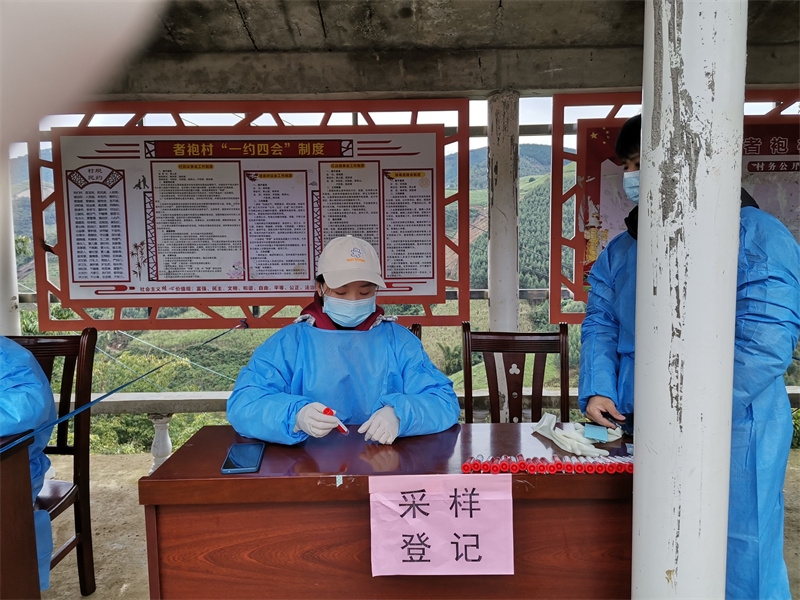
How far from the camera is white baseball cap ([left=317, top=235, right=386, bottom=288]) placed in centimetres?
164

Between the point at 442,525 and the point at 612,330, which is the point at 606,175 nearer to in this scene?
the point at 612,330

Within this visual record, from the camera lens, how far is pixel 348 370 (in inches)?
67.0

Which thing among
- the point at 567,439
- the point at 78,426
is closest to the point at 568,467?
the point at 567,439

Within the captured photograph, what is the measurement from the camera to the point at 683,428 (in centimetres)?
97

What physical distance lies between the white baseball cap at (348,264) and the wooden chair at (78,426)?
3.76 ft

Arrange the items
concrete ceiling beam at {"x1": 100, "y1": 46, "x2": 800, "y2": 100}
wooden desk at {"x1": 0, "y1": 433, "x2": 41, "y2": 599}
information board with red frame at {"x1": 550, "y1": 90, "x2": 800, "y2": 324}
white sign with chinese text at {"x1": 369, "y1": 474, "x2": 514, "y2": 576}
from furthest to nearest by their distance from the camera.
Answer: information board with red frame at {"x1": 550, "y1": 90, "x2": 800, "y2": 324} < concrete ceiling beam at {"x1": 100, "y1": 46, "x2": 800, "y2": 100} < wooden desk at {"x1": 0, "y1": 433, "x2": 41, "y2": 599} < white sign with chinese text at {"x1": 369, "y1": 474, "x2": 514, "y2": 576}

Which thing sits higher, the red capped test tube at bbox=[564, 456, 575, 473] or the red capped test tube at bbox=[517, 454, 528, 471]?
the red capped test tube at bbox=[517, 454, 528, 471]

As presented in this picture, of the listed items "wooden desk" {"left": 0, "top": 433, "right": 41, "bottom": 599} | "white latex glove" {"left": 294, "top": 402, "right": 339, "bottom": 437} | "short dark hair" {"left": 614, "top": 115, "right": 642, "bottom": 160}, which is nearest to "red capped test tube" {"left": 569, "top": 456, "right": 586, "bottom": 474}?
"white latex glove" {"left": 294, "top": 402, "right": 339, "bottom": 437}

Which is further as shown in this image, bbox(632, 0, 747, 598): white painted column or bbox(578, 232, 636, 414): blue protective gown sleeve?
bbox(578, 232, 636, 414): blue protective gown sleeve

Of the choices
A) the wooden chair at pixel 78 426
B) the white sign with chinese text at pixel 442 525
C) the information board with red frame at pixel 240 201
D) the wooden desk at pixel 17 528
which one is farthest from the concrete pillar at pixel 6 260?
the white sign with chinese text at pixel 442 525

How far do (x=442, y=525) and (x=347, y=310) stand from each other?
2.58 ft

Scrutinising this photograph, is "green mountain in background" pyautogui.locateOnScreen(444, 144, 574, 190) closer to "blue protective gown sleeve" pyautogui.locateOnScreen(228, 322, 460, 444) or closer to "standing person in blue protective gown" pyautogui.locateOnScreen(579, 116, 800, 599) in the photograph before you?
"blue protective gown sleeve" pyautogui.locateOnScreen(228, 322, 460, 444)

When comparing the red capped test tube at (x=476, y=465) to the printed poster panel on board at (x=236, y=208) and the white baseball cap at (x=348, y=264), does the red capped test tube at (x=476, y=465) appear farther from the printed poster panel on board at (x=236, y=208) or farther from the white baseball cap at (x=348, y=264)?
the printed poster panel on board at (x=236, y=208)

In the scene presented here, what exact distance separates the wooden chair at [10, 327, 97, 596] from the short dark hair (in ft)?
6.91
